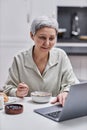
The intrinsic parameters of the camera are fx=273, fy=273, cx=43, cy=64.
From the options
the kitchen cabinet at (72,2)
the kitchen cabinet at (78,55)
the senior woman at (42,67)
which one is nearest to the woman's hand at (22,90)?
the senior woman at (42,67)

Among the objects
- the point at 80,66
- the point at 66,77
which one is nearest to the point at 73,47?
the point at 80,66

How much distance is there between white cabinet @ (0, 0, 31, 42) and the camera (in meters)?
4.03

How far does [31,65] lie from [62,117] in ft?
2.35

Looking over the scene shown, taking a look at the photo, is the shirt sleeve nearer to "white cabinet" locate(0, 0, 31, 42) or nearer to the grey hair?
the grey hair

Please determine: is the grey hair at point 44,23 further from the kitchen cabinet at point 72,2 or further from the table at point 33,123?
the kitchen cabinet at point 72,2

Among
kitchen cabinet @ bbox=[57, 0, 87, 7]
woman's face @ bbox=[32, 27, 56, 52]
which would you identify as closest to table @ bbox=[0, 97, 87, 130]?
woman's face @ bbox=[32, 27, 56, 52]

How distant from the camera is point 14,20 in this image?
4070mm

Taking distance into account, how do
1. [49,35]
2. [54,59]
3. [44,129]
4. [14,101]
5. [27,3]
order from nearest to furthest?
[44,129] → [14,101] → [49,35] → [54,59] → [27,3]

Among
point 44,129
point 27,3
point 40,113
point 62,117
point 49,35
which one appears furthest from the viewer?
point 27,3

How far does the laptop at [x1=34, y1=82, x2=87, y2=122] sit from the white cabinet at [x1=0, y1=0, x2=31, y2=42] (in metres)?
2.77

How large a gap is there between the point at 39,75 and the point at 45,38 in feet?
0.87

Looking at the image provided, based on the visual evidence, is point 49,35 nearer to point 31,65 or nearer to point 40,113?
point 31,65

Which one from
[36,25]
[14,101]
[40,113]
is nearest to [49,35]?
[36,25]

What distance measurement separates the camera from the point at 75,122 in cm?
133
